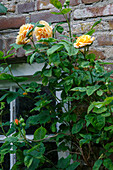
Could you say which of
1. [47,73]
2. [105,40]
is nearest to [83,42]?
[47,73]

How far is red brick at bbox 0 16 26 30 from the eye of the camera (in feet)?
5.62

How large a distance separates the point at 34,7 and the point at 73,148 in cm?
114

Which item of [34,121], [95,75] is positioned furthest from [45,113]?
[95,75]

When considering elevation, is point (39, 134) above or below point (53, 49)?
below

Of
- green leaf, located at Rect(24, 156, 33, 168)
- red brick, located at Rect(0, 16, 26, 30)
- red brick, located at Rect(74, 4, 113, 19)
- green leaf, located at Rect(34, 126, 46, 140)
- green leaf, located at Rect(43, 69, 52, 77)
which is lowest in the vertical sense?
green leaf, located at Rect(24, 156, 33, 168)

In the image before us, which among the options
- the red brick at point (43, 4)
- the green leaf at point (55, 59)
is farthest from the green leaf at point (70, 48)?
the red brick at point (43, 4)

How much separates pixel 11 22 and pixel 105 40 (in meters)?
0.77

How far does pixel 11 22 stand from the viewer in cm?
173

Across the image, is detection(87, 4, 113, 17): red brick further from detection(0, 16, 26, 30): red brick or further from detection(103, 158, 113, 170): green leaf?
detection(103, 158, 113, 170): green leaf

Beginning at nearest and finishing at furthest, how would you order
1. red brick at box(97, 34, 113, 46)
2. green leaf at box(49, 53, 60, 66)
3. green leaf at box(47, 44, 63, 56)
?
green leaf at box(47, 44, 63, 56), green leaf at box(49, 53, 60, 66), red brick at box(97, 34, 113, 46)

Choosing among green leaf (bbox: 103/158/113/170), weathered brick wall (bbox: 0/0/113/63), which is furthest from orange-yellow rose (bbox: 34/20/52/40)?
green leaf (bbox: 103/158/113/170)

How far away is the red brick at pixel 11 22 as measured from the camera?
171 cm

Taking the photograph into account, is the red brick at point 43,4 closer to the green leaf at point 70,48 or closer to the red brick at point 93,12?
the red brick at point 93,12

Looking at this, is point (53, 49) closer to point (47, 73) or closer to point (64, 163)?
point (47, 73)
